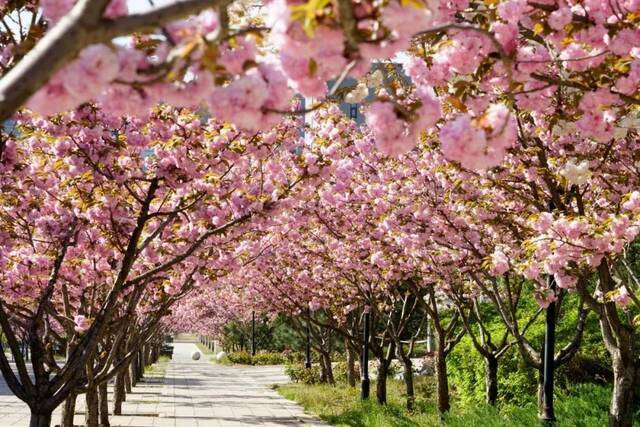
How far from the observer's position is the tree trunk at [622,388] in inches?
298

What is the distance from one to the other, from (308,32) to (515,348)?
14576mm

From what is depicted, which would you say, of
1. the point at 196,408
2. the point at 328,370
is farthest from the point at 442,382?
the point at 328,370

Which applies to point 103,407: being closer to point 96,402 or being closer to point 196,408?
point 96,402

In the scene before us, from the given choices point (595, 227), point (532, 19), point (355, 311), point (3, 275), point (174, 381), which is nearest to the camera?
point (532, 19)

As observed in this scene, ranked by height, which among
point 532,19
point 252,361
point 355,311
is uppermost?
point 532,19

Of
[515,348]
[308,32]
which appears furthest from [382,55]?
[515,348]

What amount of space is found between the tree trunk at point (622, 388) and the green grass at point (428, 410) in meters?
1.09

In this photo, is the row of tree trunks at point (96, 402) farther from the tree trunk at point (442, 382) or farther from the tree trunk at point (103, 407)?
the tree trunk at point (442, 382)

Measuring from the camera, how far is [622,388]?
7.61 meters

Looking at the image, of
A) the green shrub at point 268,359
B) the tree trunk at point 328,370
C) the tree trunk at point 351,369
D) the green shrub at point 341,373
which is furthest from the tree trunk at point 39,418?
the green shrub at point 268,359

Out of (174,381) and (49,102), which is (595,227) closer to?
(49,102)

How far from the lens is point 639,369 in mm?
7570

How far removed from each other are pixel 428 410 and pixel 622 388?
8406mm

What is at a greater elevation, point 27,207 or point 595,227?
point 27,207
